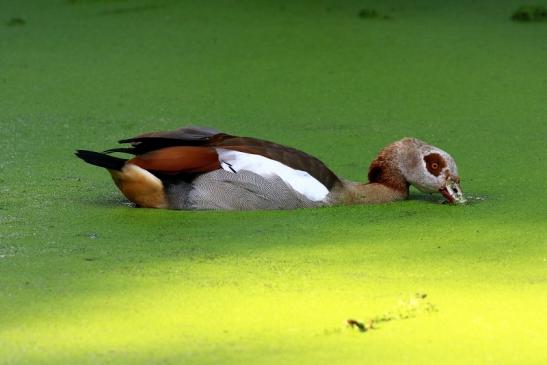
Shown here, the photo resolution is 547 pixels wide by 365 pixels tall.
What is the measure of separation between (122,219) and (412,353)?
4.68ft

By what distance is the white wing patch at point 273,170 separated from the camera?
398 centimetres

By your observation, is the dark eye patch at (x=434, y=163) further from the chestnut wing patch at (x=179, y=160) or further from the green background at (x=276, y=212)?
the chestnut wing patch at (x=179, y=160)

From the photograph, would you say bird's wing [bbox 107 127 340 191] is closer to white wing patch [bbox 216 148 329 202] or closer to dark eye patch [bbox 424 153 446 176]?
white wing patch [bbox 216 148 329 202]

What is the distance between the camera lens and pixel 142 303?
116 inches

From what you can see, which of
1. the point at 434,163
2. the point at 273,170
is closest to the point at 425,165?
the point at 434,163

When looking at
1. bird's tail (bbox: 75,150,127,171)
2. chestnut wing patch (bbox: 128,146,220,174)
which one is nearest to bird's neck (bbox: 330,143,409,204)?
chestnut wing patch (bbox: 128,146,220,174)

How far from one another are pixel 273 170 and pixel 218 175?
0.53 ft

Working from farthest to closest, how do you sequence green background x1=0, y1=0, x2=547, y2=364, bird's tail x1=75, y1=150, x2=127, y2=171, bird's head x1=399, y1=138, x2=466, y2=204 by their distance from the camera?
1. bird's head x1=399, y1=138, x2=466, y2=204
2. bird's tail x1=75, y1=150, x2=127, y2=171
3. green background x1=0, y1=0, x2=547, y2=364

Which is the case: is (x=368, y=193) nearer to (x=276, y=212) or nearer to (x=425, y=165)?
(x=425, y=165)

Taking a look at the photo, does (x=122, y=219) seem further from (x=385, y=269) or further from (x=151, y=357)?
(x=151, y=357)

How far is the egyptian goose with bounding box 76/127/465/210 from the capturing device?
3.96m

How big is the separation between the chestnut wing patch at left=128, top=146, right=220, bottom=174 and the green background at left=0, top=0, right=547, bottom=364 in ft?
0.45

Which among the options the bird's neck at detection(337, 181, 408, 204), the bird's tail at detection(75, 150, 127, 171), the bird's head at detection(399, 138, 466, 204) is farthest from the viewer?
the bird's head at detection(399, 138, 466, 204)

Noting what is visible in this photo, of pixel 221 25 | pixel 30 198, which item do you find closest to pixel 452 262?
pixel 30 198
